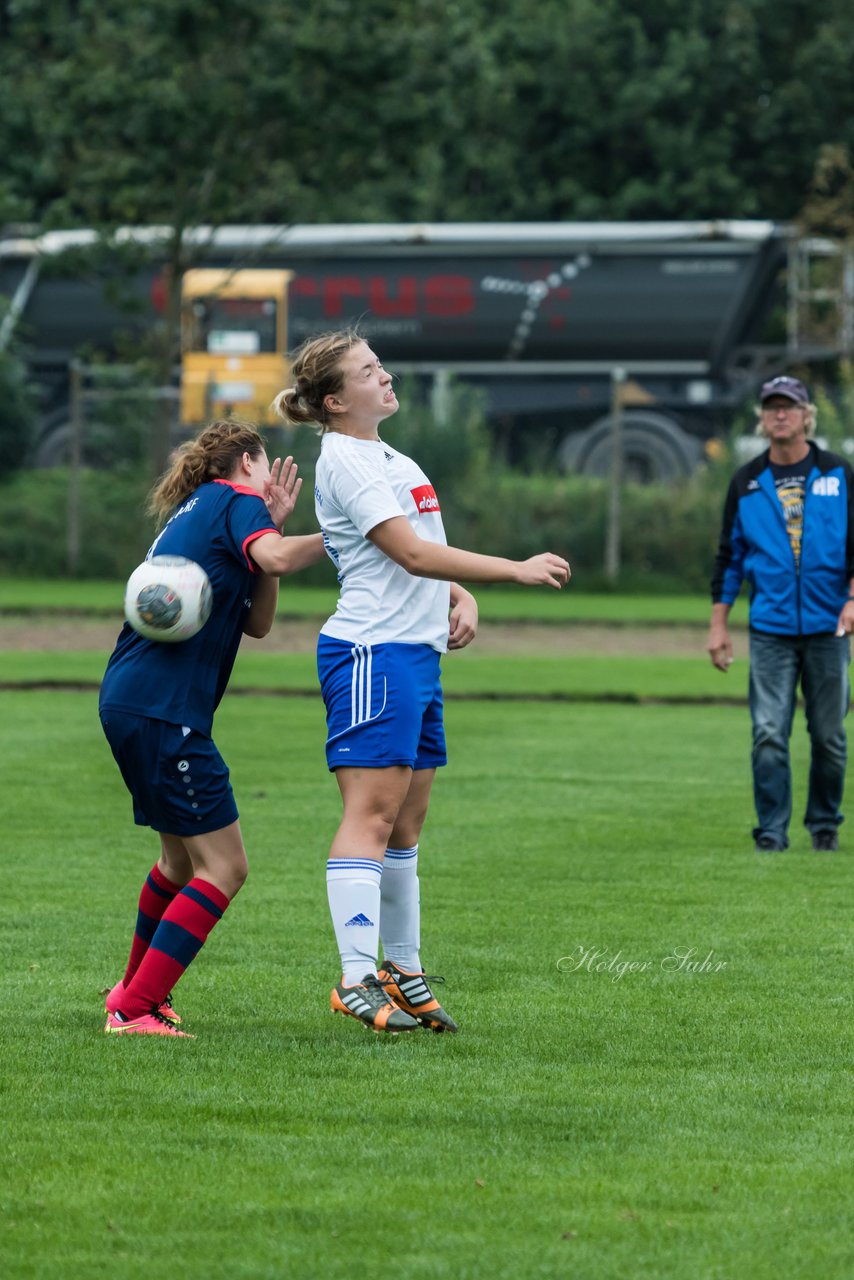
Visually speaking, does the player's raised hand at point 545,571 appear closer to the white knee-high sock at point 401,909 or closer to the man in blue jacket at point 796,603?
the white knee-high sock at point 401,909

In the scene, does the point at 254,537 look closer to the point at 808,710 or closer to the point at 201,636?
the point at 201,636

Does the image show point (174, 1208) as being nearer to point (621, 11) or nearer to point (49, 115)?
point (49, 115)

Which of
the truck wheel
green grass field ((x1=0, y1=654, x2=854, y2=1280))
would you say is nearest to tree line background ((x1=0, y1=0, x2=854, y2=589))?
the truck wheel

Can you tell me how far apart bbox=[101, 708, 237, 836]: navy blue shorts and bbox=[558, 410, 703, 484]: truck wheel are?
72.5 feet

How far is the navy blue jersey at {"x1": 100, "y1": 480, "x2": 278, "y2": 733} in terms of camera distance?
18.4 feet

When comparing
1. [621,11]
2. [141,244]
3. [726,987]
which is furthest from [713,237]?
[726,987]

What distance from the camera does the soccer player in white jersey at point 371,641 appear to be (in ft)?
18.5

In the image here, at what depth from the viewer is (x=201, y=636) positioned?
5645 millimetres

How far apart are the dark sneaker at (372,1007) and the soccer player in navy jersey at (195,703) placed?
0.40 meters

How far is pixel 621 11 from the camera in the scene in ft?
152

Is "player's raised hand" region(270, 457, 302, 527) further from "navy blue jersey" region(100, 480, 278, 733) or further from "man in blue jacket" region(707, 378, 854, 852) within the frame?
"man in blue jacket" region(707, 378, 854, 852)

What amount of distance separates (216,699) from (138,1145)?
151cm

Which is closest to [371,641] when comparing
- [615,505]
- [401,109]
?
[615,505]

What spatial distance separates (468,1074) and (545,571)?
1.29 meters
